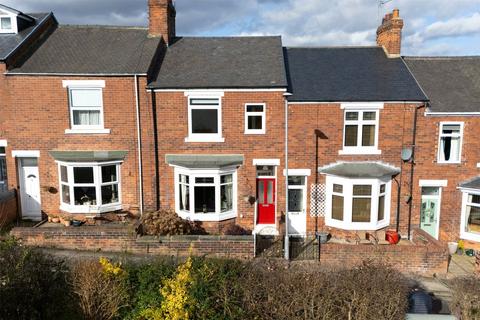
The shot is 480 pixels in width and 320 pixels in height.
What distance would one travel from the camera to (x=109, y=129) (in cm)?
1323

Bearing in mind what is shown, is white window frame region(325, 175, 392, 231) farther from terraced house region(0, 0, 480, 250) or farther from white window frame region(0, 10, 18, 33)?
white window frame region(0, 10, 18, 33)

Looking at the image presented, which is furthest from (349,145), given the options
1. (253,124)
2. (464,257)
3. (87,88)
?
(87,88)

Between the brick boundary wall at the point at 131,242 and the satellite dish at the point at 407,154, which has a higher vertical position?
→ the satellite dish at the point at 407,154

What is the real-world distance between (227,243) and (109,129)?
262 inches

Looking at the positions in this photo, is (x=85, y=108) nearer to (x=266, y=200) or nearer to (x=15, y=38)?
(x=15, y=38)

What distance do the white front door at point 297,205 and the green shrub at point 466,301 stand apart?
6.40 m

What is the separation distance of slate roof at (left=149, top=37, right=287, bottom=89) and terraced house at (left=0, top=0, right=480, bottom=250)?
0.32ft

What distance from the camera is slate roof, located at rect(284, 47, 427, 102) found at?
13.2 m

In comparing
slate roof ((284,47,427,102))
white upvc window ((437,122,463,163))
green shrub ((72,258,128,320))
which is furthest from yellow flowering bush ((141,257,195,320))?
white upvc window ((437,122,463,163))

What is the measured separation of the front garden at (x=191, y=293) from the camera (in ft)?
20.7

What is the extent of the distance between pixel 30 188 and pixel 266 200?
32.4ft

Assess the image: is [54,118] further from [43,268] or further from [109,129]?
[43,268]

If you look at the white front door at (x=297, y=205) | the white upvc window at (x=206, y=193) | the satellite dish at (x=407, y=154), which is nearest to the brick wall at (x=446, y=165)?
the satellite dish at (x=407, y=154)

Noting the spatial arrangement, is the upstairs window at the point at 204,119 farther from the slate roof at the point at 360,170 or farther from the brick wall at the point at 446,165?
the brick wall at the point at 446,165
